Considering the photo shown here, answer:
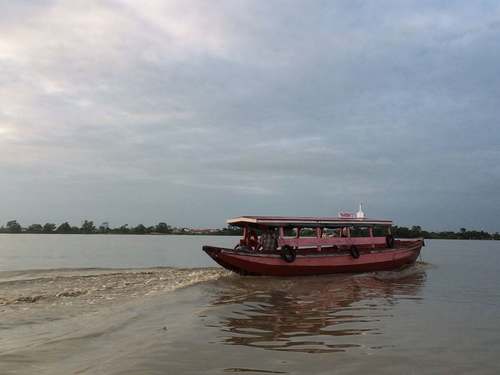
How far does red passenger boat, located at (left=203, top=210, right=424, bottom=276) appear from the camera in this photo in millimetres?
19297

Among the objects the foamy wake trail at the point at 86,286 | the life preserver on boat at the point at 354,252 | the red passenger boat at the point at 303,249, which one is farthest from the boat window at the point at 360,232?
the foamy wake trail at the point at 86,286

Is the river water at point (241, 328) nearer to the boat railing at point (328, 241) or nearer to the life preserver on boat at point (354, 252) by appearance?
the boat railing at point (328, 241)

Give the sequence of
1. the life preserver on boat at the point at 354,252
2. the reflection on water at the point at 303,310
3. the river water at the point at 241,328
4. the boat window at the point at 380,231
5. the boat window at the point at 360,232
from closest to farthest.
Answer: the river water at the point at 241,328 → the reflection on water at the point at 303,310 → the life preserver on boat at the point at 354,252 → the boat window at the point at 360,232 → the boat window at the point at 380,231

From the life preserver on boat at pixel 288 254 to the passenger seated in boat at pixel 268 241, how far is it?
0.47 metres

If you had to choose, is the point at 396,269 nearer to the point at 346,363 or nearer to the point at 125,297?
the point at 125,297

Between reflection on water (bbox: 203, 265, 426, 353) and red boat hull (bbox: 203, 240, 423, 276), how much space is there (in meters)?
0.55

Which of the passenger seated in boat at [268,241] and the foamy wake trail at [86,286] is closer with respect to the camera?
the foamy wake trail at [86,286]

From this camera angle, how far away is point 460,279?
22047 millimetres

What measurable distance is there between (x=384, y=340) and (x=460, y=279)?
51.0 feet

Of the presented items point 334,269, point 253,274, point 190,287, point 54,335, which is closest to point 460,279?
point 334,269

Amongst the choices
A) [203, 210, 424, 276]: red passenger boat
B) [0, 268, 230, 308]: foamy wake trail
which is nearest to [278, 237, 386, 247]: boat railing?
[203, 210, 424, 276]: red passenger boat

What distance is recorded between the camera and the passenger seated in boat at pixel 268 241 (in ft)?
66.5

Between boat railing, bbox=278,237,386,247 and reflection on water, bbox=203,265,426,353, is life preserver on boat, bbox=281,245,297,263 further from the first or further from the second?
reflection on water, bbox=203,265,426,353

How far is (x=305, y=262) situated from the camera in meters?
20.4
